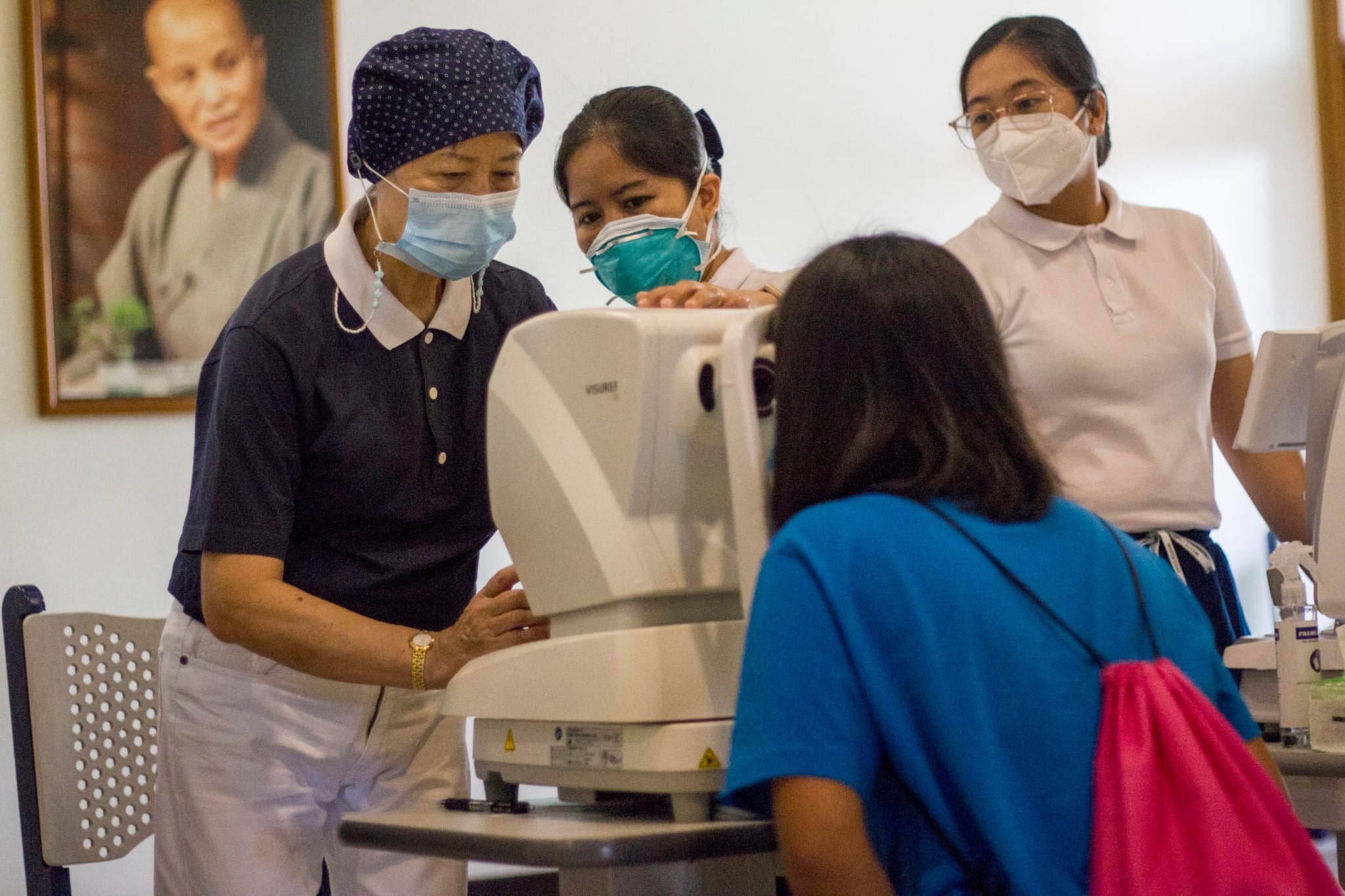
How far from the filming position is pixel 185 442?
2979mm

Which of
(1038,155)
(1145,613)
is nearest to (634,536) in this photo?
(1145,613)

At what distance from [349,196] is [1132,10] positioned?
2319 mm

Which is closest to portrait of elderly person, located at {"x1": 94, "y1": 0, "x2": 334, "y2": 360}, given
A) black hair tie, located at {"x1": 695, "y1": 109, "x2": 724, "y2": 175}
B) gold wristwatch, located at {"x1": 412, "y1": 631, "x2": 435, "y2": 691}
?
black hair tie, located at {"x1": 695, "y1": 109, "x2": 724, "y2": 175}

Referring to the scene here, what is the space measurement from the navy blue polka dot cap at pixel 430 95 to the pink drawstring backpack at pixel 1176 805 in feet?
2.66

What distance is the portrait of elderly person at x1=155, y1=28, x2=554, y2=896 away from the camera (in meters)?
1.54

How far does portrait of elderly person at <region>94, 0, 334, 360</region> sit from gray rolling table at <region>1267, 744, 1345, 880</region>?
2213 millimetres

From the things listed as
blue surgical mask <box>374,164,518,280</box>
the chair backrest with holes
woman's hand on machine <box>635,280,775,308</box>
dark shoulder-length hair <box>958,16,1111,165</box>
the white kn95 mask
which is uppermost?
dark shoulder-length hair <box>958,16,1111,165</box>

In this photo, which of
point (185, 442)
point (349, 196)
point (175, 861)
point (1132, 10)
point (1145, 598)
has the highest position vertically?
point (1132, 10)

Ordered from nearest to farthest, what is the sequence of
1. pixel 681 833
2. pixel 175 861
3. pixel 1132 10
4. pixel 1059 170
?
pixel 681 833 < pixel 175 861 < pixel 1059 170 < pixel 1132 10

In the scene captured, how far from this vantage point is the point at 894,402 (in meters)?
1.11

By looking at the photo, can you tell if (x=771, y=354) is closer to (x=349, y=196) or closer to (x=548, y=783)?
(x=548, y=783)

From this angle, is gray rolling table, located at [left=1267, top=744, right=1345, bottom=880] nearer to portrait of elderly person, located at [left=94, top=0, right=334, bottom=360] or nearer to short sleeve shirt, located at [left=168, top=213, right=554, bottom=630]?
short sleeve shirt, located at [left=168, top=213, right=554, bottom=630]

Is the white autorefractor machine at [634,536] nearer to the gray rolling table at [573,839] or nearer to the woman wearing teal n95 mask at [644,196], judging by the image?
the gray rolling table at [573,839]

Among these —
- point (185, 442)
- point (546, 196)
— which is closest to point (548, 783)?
point (185, 442)
